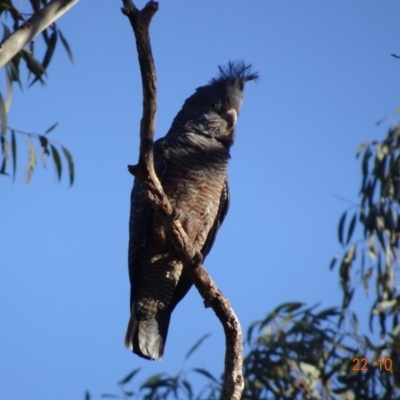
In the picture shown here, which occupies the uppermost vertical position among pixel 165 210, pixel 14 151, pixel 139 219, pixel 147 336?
pixel 14 151

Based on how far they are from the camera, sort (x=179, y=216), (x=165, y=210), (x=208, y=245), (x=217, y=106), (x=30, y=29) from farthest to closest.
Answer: (x=217, y=106) → (x=208, y=245) → (x=179, y=216) → (x=30, y=29) → (x=165, y=210)

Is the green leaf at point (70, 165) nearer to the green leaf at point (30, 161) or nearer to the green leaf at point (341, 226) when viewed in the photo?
the green leaf at point (30, 161)

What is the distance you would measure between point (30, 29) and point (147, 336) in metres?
1.54

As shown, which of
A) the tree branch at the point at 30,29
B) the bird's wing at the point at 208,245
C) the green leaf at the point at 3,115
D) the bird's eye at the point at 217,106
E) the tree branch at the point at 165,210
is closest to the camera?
the tree branch at the point at 165,210

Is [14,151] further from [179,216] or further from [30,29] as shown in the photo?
[30,29]

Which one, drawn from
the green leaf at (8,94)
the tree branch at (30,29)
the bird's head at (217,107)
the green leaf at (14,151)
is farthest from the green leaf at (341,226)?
the tree branch at (30,29)

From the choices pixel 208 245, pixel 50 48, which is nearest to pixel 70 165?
pixel 50 48

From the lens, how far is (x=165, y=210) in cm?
319

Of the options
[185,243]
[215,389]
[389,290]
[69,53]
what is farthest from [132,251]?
[389,290]

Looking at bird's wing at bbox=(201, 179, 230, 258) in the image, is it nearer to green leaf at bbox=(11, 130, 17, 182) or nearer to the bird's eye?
the bird's eye

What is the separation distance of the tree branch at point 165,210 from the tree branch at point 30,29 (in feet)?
2.09

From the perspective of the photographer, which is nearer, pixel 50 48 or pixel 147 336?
pixel 147 336

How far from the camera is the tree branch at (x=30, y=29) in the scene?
3187mm

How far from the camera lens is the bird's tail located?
4.02 meters
